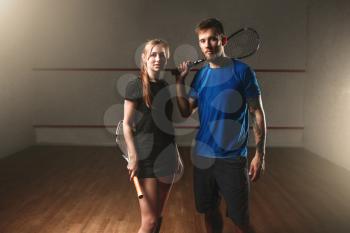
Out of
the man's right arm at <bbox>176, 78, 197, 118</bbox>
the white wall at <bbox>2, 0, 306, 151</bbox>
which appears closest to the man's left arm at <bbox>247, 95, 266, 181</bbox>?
the man's right arm at <bbox>176, 78, 197, 118</bbox>

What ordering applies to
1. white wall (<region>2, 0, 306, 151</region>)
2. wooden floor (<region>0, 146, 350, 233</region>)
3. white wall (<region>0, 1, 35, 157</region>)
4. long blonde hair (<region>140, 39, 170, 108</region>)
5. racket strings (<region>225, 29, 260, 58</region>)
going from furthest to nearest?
white wall (<region>2, 0, 306, 151</region>)
white wall (<region>0, 1, 35, 157</region>)
wooden floor (<region>0, 146, 350, 233</region>)
racket strings (<region>225, 29, 260, 58</region>)
long blonde hair (<region>140, 39, 170, 108</region>)

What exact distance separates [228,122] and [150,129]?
0.36 metres

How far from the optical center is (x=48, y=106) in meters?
5.66

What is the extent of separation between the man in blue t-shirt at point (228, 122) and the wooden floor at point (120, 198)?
0.93 metres

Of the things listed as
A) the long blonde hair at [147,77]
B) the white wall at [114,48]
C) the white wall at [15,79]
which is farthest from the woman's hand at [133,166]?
the white wall at [114,48]

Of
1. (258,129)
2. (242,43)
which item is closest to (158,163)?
(258,129)

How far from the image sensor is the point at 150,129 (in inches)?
61.3

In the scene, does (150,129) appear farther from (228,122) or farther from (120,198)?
(120,198)

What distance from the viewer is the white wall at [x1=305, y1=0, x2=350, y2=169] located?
425 cm

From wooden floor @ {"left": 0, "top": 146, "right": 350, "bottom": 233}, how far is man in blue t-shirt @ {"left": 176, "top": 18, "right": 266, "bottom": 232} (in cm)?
93

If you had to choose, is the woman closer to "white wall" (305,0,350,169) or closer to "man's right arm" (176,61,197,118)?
"man's right arm" (176,61,197,118)

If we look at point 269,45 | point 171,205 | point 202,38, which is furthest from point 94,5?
point 202,38

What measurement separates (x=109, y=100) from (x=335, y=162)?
3.20 m

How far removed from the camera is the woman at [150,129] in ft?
5.01
